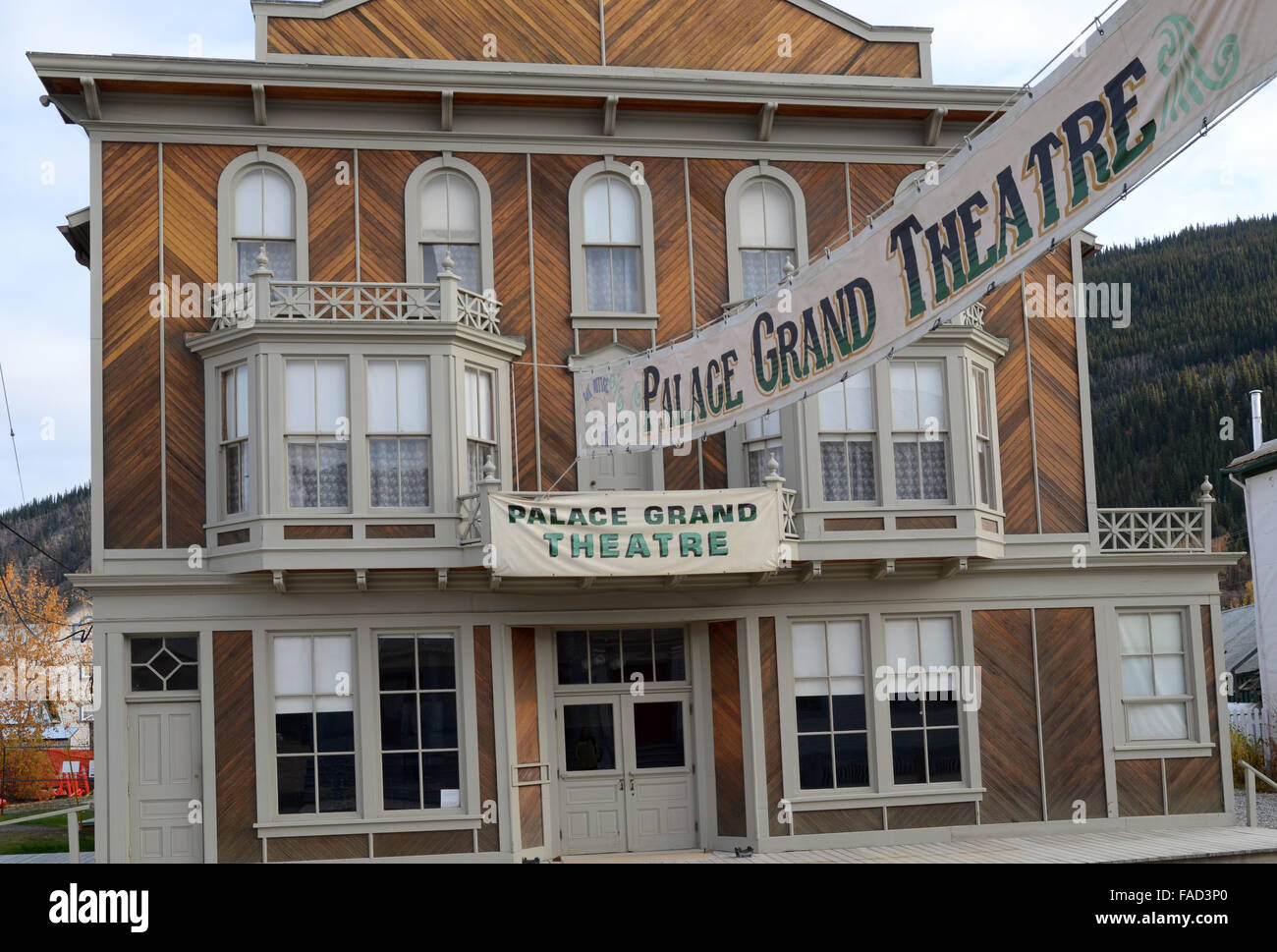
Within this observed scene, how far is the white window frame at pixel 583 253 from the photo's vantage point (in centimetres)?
2081

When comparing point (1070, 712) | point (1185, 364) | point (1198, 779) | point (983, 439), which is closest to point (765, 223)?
point (983, 439)

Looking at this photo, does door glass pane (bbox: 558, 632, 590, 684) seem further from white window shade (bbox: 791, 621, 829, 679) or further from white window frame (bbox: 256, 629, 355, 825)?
white window shade (bbox: 791, 621, 829, 679)

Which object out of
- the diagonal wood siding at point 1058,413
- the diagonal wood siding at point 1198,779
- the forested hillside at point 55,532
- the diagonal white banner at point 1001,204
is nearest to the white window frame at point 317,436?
the diagonal white banner at point 1001,204

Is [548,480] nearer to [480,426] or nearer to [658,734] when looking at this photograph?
[480,426]

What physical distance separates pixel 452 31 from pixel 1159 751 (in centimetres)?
1556

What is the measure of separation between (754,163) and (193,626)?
10840mm

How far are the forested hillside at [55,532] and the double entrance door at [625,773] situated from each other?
100567 mm

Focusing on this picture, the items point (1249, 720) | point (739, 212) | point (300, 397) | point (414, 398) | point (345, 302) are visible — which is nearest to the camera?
point (300, 397)

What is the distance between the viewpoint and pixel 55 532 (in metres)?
117

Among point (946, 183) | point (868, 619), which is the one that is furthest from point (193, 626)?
point (946, 183)

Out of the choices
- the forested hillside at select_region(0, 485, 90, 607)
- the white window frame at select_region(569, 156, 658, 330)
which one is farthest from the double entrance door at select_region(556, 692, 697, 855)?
the forested hillside at select_region(0, 485, 90, 607)

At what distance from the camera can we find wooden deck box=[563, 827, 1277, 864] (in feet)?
61.2

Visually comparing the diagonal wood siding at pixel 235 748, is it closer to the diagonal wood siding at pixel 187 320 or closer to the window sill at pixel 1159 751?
the diagonal wood siding at pixel 187 320

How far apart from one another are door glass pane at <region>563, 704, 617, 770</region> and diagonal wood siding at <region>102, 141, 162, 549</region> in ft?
21.1
